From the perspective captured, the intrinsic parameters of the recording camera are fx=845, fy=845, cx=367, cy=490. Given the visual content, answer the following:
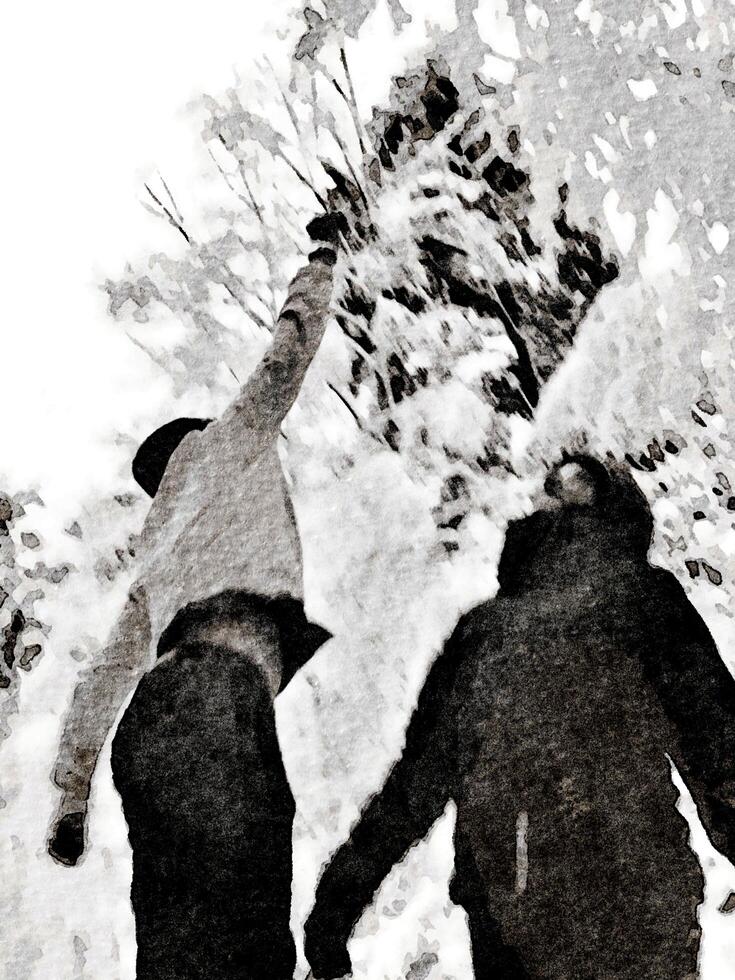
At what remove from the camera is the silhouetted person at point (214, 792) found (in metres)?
1.05

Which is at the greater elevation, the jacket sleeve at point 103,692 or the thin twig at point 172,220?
the thin twig at point 172,220

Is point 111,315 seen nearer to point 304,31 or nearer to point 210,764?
point 304,31

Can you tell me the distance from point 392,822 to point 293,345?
0.61 m

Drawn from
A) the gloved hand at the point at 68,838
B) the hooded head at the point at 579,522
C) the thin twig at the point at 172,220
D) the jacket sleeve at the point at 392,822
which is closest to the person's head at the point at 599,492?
the hooded head at the point at 579,522

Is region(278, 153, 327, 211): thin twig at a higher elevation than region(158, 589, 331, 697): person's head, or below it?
higher

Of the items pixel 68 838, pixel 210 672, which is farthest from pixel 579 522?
pixel 68 838

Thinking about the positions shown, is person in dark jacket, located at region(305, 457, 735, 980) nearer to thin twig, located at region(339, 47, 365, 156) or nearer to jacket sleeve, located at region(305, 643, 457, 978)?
jacket sleeve, located at region(305, 643, 457, 978)

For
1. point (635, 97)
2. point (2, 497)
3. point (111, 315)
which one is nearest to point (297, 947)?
point (2, 497)

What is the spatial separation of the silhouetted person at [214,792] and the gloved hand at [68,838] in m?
0.06

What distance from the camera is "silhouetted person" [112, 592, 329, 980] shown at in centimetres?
105

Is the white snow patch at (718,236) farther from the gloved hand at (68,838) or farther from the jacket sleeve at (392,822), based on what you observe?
the gloved hand at (68,838)

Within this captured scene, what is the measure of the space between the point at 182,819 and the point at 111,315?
2.11 feet

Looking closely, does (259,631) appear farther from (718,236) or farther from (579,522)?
(718,236)

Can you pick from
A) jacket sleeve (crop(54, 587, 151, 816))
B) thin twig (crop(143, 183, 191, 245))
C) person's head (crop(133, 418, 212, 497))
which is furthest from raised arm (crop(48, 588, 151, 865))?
thin twig (crop(143, 183, 191, 245))
